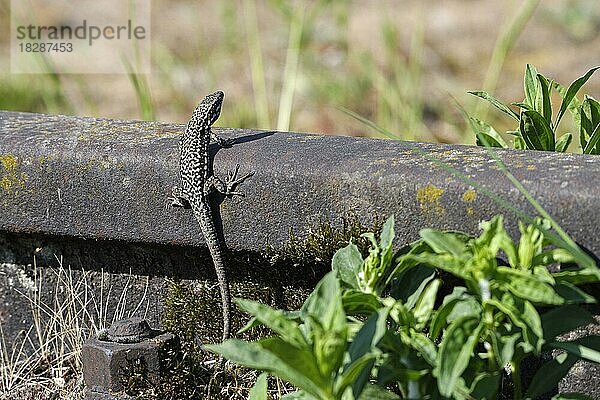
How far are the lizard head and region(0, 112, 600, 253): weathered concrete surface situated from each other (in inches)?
3.3

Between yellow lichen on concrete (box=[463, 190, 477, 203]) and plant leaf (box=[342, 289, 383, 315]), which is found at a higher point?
yellow lichen on concrete (box=[463, 190, 477, 203])

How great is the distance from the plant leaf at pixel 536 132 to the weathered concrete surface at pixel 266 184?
0.11 metres

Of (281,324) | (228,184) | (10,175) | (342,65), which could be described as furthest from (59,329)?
(342,65)

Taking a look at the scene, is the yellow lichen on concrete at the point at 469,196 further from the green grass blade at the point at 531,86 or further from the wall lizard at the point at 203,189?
the wall lizard at the point at 203,189

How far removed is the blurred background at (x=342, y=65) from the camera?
4703mm

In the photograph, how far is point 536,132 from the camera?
7.46 ft

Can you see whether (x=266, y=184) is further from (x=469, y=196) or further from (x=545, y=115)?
(x=545, y=115)

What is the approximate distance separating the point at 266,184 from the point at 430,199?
450mm

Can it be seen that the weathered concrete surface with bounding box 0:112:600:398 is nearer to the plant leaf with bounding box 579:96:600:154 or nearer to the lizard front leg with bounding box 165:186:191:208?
the lizard front leg with bounding box 165:186:191:208

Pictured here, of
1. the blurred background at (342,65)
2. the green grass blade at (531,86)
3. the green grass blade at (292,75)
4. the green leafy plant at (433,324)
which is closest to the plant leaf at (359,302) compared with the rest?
the green leafy plant at (433,324)

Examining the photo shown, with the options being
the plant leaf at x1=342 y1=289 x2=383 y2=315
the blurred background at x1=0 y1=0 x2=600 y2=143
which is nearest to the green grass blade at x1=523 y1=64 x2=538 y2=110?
the plant leaf at x1=342 y1=289 x2=383 y2=315

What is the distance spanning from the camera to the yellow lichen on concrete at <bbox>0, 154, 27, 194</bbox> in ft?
8.04

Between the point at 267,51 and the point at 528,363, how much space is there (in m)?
4.67

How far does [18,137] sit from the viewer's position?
2.55 meters
